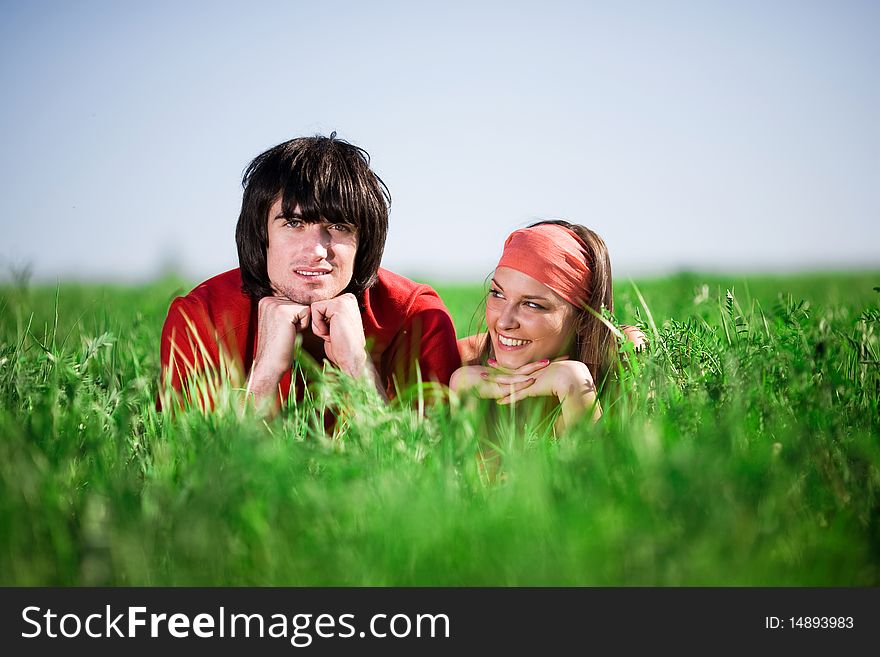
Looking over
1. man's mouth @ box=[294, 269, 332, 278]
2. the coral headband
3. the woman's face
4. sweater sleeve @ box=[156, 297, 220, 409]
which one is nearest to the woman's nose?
the woman's face

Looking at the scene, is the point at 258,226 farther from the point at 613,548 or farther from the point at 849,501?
the point at 849,501

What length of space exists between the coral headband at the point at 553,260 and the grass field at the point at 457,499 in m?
0.64

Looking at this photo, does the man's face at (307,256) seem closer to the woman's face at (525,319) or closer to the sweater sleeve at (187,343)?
the sweater sleeve at (187,343)

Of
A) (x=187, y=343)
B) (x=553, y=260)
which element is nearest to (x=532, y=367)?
(x=553, y=260)

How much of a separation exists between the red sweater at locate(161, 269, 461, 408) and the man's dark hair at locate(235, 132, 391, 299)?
4.5 inches

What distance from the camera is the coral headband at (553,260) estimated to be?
286cm

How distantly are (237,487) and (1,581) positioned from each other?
55 centimetres

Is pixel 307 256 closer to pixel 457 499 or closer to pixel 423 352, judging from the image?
pixel 423 352

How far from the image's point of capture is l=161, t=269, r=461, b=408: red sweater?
2.96m

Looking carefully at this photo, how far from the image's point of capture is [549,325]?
288cm

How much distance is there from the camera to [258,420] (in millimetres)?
2352

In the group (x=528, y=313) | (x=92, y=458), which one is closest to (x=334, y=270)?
(x=528, y=313)

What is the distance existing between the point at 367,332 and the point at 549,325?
746mm

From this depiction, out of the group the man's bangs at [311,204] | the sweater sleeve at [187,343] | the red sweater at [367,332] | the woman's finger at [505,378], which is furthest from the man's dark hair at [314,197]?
the woman's finger at [505,378]
